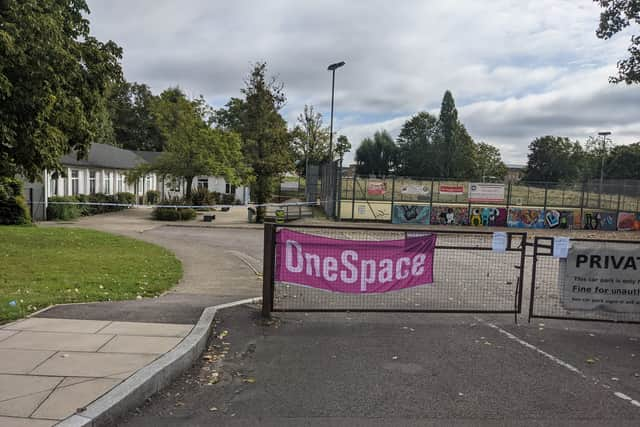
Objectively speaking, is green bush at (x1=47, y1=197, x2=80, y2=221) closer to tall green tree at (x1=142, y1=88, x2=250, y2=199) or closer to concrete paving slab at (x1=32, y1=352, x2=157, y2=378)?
tall green tree at (x1=142, y1=88, x2=250, y2=199)

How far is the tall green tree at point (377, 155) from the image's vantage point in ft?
327

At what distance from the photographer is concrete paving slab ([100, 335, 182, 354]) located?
5.16 meters

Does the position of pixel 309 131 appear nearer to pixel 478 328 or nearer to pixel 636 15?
pixel 636 15

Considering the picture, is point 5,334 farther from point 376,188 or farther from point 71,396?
point 376,188

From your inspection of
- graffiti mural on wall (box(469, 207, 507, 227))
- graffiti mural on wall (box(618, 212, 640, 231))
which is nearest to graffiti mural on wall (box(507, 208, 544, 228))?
graffiti mural on wall (box(469, 207, 507, 227))

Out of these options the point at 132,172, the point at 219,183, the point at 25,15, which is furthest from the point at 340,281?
the point at 219,183

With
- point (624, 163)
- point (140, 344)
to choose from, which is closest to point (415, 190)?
point (140, 344)

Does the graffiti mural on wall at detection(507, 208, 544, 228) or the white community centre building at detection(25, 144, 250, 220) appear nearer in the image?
the white community centre building at detection(25, 144, 250, 220)

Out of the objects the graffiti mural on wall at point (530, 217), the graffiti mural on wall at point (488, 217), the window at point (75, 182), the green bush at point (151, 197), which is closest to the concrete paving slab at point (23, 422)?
the graffiti mural on wall at point (488, 217)

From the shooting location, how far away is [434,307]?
8023 mm

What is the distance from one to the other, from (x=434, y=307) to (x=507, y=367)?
2611 mm

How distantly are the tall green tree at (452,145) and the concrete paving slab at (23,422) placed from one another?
9673 centimetres

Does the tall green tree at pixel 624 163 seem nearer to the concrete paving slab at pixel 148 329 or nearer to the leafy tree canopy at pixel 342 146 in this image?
the leafy tree canopy at pixel 342 146

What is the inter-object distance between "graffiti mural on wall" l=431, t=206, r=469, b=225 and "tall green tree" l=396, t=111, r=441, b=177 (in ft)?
237
